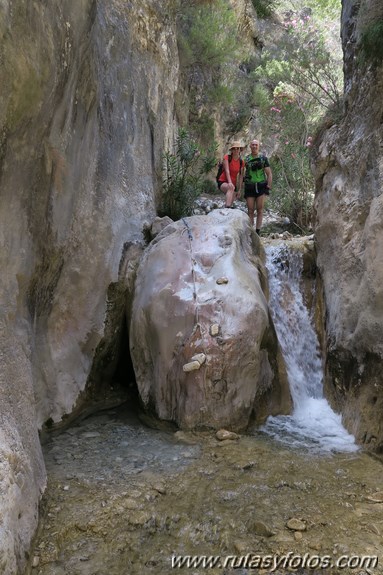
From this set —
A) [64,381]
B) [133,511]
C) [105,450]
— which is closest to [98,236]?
[64,381]

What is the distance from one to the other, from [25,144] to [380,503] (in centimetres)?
397

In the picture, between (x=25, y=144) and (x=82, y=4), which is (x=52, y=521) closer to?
(x=25, y=144)

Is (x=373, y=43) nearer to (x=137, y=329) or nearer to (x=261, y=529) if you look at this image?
(x=137, y=329)

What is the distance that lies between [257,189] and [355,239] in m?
3.30

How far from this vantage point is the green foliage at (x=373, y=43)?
5.26 metres

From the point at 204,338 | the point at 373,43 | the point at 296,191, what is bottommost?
the point at 204,338

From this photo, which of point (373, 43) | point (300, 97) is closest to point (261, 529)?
point (373, 43)

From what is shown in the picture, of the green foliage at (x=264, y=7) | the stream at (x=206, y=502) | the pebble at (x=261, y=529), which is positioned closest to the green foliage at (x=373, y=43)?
the stream at (x=206, y=502)

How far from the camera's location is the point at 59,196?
16.0ft

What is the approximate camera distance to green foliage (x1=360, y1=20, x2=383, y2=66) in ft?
17.3

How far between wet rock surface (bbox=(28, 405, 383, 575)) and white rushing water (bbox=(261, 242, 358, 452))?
372 mm

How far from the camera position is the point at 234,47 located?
13.3 m

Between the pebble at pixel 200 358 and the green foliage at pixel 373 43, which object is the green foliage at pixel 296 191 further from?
the pebble at pixel 200 358

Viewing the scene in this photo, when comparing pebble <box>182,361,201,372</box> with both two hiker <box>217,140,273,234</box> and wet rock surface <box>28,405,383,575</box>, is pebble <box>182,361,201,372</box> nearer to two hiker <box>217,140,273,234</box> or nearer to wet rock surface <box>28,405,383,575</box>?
wet rock surface <box>28,405,383,575</box>
